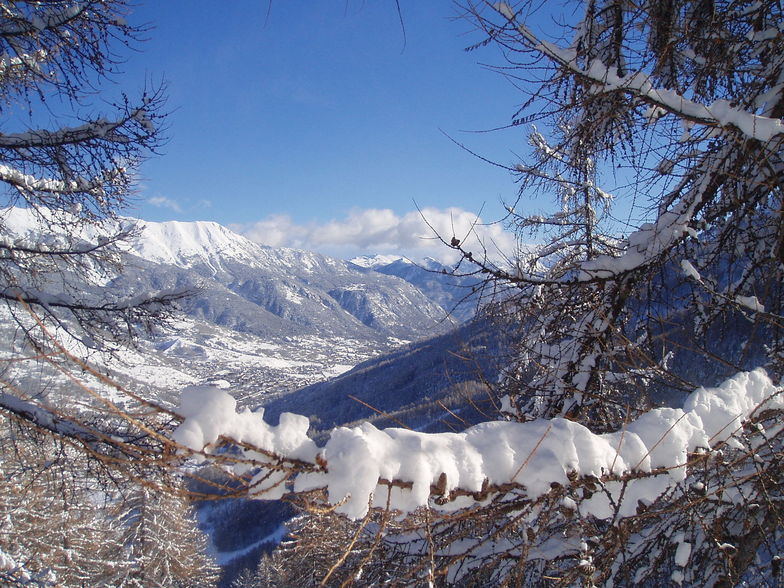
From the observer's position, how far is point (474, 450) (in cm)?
135

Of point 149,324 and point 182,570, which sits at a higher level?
point 149,324

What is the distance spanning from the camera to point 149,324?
12.1ft

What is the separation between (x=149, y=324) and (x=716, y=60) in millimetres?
4293

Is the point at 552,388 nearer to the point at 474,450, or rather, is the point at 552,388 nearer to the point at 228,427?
the point at 474,450

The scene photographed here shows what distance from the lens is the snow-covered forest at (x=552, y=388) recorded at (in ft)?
3.89

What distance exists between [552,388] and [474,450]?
1691mm

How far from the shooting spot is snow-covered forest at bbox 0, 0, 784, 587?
1.19 metres

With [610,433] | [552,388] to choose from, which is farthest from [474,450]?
[552,388]

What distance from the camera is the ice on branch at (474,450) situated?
112 cm

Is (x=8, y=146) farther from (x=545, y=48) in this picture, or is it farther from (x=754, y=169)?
(x=754, y=169)

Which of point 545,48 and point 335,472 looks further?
point 545,48

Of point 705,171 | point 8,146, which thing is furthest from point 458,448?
point 8,146

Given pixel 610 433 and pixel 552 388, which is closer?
pixel 610 433

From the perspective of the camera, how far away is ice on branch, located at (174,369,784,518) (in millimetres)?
1124
